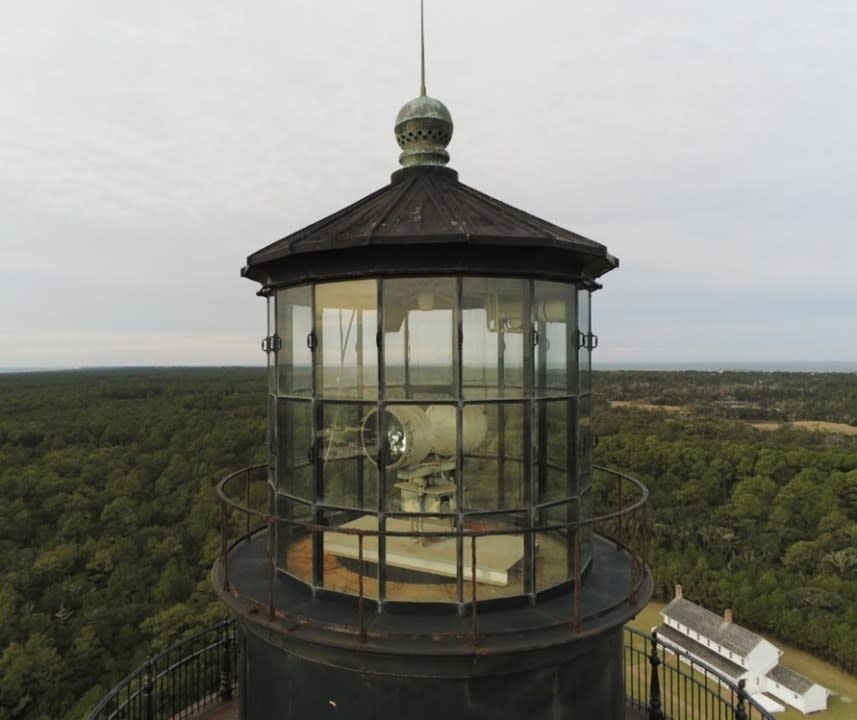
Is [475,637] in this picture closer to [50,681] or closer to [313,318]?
[313,318]

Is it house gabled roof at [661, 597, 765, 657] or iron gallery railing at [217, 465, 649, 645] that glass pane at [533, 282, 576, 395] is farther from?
house gabled roof at [661, 597, 765, 657]

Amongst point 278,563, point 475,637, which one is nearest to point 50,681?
A: point 278,563

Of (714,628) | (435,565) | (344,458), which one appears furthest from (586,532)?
(714,628)

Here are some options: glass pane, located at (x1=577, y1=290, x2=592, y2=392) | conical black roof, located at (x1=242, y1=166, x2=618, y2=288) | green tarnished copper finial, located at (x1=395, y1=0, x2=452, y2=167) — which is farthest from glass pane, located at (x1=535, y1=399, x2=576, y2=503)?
green tarnished copper finial, located at (x1=395, y1=0, x2=452, y2=167)

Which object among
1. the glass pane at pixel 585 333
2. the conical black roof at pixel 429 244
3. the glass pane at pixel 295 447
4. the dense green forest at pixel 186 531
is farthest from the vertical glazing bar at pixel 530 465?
the dense green forest at pixel 186 531

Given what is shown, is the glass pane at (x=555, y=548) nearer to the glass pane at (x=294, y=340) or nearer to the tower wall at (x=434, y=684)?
the tower wall at (x=434, y=684)
